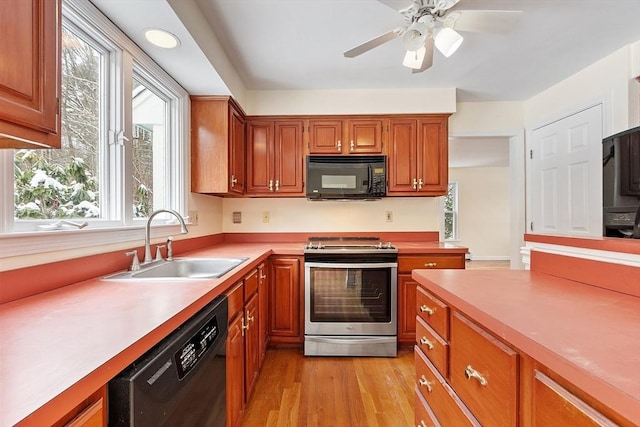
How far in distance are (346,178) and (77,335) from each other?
2.36 m

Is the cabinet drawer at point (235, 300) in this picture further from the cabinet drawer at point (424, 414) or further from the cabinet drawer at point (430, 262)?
the cabinet drawer at point (430, 262)

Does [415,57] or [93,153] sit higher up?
[415,57]

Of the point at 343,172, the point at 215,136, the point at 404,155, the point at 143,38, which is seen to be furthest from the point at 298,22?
the point at 404,155

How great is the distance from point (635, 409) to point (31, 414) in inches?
34.7

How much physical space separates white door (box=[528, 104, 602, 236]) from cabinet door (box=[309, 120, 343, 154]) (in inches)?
82.7

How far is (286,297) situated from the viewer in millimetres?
2545

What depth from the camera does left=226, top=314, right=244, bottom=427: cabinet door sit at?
1.39 m

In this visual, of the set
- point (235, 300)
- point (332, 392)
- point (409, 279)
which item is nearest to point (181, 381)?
point (235, 300)

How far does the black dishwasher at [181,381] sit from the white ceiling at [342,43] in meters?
1.45

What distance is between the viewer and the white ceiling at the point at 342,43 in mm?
1716

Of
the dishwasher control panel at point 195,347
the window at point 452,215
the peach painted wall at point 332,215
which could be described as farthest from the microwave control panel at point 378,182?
the window at point 452,215

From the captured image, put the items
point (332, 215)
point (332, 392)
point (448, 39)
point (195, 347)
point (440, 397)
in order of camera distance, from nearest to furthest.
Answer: point (195, 347)
point (440, 397)
point (448, 39)
point (332, 392)
point (332, 215)

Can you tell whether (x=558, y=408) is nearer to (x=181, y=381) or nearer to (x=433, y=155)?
(x=181, y=381)

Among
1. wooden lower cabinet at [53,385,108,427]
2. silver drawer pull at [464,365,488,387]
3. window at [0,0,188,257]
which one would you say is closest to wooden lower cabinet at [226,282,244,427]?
window at [0,0,188,257]
